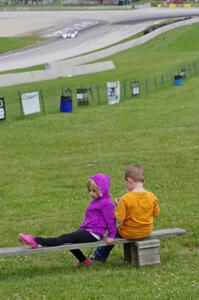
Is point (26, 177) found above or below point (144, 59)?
above

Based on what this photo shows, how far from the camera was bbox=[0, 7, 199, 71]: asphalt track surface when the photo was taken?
70438mm

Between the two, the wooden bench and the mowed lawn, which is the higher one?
the wooden bench

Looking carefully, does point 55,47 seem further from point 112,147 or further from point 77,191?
point 77,191

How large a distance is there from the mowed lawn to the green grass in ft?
157

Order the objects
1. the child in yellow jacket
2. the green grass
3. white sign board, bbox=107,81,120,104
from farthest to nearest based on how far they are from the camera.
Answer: the green grass < white sign board, bbox=107,81,120,104 < the child in yellow jacket

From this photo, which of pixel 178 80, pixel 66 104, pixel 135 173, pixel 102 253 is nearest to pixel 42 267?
pixel 102 253

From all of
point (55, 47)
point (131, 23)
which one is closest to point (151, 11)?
point (131, 23)

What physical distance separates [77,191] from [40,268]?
526 centimetres

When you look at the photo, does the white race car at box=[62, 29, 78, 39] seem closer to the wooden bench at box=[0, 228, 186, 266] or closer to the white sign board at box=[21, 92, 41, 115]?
the white sign board at box=[21, 92, 41, 115]

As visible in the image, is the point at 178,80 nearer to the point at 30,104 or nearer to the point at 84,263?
the point at 30,104

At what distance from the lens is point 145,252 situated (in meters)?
9.91

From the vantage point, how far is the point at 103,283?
9.02 meters

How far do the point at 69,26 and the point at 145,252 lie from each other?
89740 millimetres

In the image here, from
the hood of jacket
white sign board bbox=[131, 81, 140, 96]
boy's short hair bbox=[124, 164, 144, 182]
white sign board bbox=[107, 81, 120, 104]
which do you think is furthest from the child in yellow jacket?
white sign board bbox=[131, 81, 140, 96]
